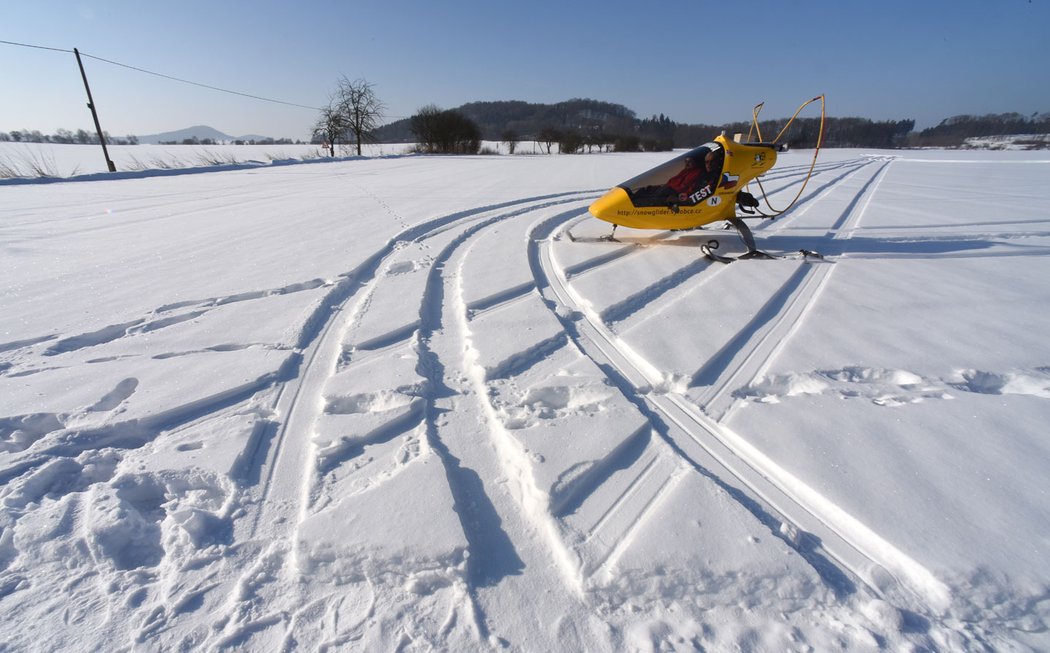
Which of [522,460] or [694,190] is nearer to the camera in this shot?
[522,460]

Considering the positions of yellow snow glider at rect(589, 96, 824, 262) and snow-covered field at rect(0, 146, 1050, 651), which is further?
yellow snow glider at rect(589, 96, 824, 262)

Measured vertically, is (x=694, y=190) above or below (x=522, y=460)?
above

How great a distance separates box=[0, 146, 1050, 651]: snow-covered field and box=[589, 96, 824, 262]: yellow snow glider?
1.06 meters

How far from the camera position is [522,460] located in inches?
Answer: 80.3

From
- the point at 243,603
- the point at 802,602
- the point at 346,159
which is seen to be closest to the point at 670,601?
the point at 802,602

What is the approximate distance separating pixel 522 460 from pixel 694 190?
455 centimetres

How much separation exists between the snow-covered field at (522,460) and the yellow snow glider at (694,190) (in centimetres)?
106

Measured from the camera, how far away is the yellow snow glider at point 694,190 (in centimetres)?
526

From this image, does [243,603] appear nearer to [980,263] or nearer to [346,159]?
[980,263]

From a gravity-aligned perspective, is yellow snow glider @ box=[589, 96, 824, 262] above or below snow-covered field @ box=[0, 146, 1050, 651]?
above

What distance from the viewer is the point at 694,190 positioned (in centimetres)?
531

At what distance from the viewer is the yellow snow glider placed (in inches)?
207

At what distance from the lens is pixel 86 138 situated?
1336 inches

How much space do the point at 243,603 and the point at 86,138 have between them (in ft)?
163
